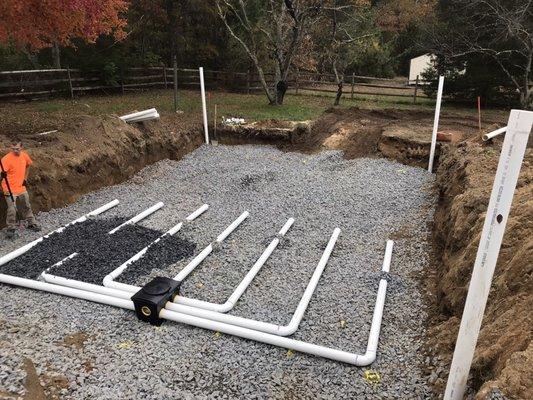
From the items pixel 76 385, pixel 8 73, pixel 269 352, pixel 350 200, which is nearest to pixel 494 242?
pixel 269 352

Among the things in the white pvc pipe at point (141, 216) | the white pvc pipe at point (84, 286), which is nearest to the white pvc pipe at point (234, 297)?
the white pvc pipe at point (84, 286)

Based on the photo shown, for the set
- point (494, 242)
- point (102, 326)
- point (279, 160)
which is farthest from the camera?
point (279, 160)

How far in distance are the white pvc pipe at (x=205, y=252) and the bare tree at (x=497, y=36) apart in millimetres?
12813

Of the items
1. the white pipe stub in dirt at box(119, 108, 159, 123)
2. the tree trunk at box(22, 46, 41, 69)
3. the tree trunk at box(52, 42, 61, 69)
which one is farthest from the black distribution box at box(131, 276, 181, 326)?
the tree trunk at box(22, 46, 41, 69)

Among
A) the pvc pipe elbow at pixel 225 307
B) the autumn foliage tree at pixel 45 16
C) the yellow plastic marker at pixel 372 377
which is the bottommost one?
the yellow plastic marker at pixel 372 377

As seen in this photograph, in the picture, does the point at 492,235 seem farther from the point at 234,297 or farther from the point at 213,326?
the point at 234,297

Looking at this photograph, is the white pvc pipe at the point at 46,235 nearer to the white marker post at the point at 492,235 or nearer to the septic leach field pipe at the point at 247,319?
the septic leach field pipe at the point at 247,319

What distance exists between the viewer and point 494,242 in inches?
116

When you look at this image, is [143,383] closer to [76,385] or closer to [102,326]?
[76,385]

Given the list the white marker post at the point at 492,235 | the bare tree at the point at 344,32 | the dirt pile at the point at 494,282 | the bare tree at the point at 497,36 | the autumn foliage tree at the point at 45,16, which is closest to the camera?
the white marker post at the point at 492,235

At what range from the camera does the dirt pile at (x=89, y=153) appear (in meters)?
8.81

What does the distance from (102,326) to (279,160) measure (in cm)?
859

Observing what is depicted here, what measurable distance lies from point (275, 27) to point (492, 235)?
1750 cm

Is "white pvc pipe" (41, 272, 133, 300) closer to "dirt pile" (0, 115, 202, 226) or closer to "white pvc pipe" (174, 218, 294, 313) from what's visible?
"white pvc pipe" (174, 218, 294, 313)
